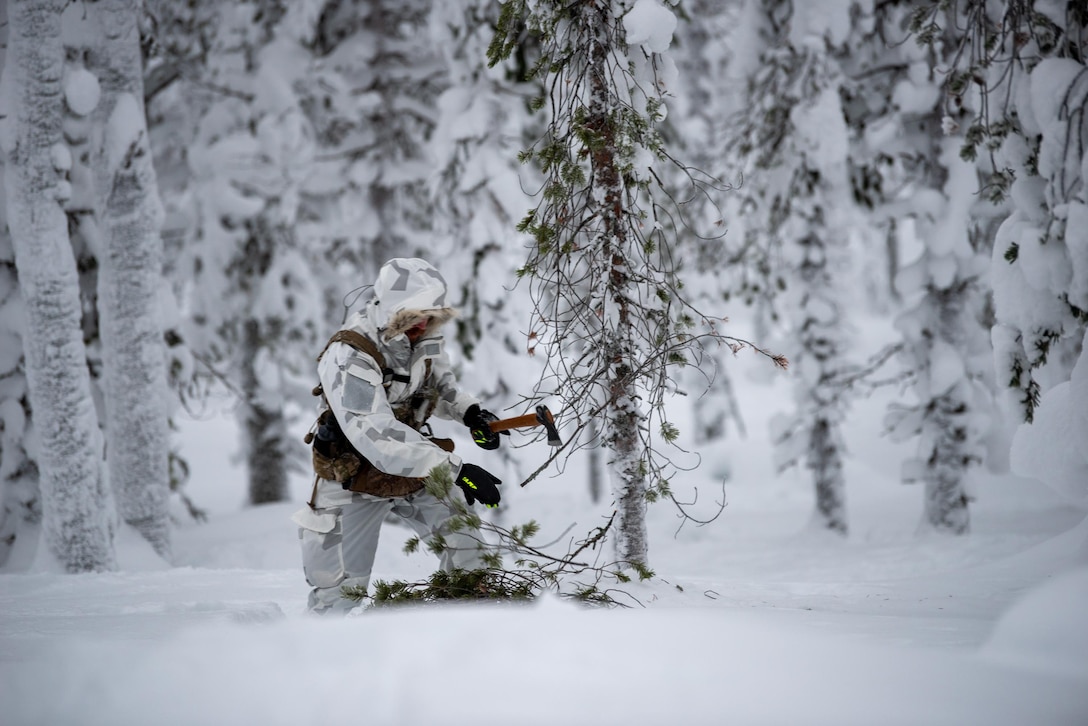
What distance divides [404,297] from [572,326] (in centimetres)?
94

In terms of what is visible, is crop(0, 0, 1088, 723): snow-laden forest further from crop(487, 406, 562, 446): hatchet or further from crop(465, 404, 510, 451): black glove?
crop(465, 404, 510, 451): black glove

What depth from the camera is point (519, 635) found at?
2529 mm

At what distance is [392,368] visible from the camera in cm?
403

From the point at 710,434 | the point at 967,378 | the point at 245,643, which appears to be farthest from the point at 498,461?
the point at 710,434

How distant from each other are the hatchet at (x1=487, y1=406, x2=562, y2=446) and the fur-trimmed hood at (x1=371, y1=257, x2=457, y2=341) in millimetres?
707

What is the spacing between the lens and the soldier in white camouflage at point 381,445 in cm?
364

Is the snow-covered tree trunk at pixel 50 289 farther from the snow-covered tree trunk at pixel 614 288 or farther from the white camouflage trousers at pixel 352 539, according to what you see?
the snow-covered tree trunk at pixel 614 288

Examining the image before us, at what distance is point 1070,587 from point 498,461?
702 cm

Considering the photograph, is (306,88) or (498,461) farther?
(306,88)

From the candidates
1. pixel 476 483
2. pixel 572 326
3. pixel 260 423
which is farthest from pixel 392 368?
pixel 260 423

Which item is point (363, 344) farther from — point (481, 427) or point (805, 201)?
point (805, 201)

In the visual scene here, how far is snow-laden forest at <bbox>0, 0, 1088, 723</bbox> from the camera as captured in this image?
8.30ft

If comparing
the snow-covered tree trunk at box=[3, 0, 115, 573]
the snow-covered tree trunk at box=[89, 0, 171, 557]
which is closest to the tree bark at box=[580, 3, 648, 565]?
the snow-covered tree trunk at box=[3, 0, 115, 573]

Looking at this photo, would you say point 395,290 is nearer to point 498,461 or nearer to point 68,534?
point 68,534
